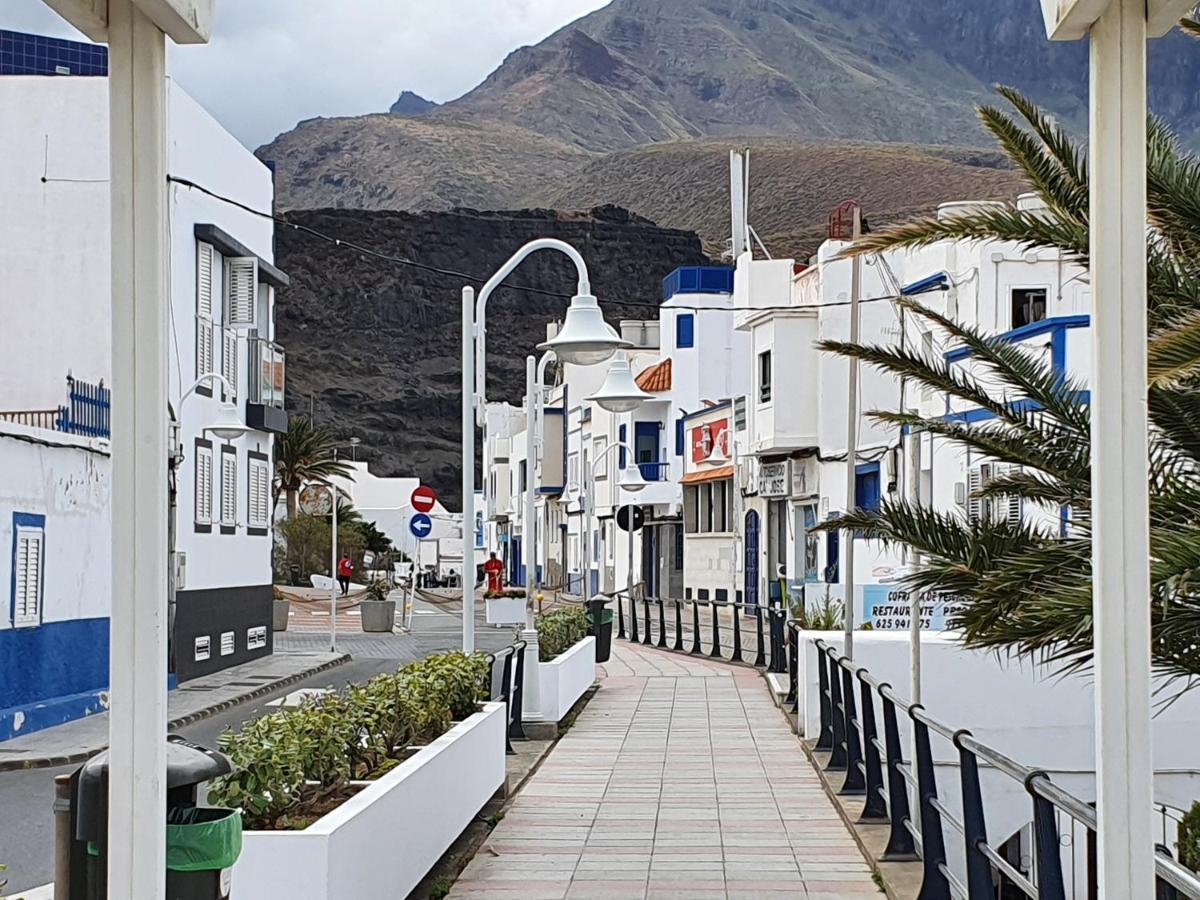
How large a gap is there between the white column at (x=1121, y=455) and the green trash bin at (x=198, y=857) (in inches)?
89.4

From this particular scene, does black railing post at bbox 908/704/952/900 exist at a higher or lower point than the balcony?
lower

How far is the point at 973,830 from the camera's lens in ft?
24.1

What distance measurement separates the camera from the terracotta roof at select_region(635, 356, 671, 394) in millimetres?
54375

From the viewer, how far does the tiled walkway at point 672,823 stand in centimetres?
943

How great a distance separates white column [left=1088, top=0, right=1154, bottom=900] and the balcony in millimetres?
27598

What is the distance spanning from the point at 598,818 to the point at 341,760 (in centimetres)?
464

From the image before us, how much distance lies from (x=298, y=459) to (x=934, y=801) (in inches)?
2341

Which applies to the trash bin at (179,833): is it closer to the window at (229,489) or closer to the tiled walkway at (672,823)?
the tiled walkway at (672,823)

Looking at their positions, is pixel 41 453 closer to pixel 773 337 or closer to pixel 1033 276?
pixel 1033 276

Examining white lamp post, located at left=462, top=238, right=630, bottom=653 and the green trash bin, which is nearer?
the green trash bin

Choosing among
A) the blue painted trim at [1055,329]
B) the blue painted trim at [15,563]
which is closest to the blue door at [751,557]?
the blue painted trim at [1055,329]

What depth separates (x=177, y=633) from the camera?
25812 mm

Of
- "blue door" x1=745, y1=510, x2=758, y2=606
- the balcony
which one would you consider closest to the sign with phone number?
the balcony

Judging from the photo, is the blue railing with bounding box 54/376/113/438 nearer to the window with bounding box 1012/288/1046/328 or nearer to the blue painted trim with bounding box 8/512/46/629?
the blue painted trim with bounding box 8/512/46/629
